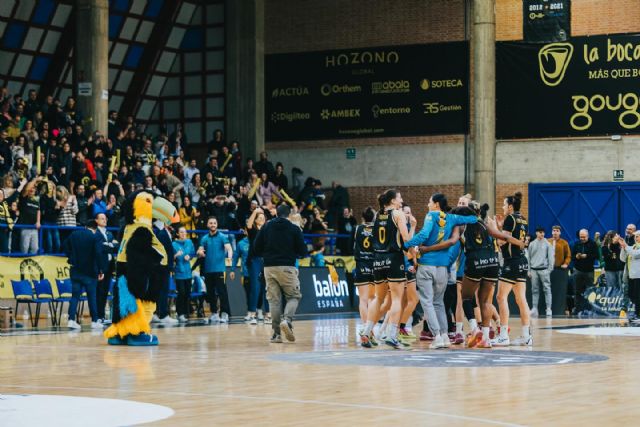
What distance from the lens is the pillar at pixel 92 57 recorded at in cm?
3366

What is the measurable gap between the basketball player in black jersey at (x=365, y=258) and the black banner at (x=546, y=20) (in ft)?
68.4

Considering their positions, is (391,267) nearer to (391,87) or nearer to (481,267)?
(481,267)

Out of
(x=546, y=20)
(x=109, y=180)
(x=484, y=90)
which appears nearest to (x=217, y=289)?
(x=109, y=180)

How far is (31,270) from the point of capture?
23125 millimetres

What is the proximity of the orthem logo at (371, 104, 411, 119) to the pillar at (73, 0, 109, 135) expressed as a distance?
9127mm

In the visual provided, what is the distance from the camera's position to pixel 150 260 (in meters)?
16.5

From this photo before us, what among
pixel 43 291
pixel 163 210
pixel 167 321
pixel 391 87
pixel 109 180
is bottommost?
pixel 167 321

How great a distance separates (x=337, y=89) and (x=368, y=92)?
1.12 metres

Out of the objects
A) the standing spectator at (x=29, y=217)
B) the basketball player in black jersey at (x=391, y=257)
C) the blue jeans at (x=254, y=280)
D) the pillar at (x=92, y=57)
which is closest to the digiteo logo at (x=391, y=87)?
the pillar at (x=92, y=57)

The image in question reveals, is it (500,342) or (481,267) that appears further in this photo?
(500,342)

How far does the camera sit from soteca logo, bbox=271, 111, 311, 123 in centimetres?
3991

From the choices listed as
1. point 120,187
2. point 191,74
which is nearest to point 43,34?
point 191,74

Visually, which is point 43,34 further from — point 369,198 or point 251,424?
point 251,424

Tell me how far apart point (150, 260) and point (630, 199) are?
22.1 m
